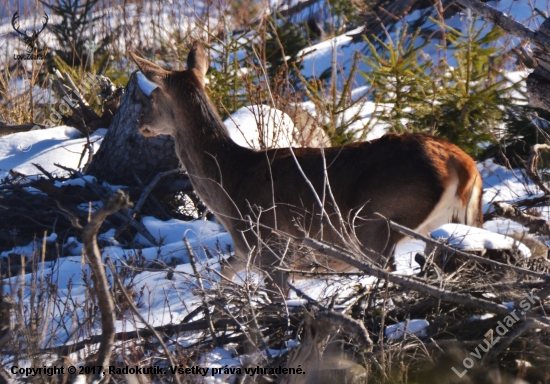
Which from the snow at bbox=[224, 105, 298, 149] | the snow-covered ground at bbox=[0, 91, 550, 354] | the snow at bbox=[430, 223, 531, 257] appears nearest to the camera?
the snow at bbox=[430, 223, 531, 257]

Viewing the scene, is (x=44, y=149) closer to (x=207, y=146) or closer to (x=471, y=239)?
(x=207, y=146)

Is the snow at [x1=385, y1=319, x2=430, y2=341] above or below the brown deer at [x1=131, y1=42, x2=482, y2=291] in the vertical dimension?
below

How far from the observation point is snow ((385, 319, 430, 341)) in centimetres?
367

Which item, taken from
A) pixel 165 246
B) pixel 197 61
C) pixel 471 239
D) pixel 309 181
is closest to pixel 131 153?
pixel 165 246

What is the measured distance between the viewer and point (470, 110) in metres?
7.74

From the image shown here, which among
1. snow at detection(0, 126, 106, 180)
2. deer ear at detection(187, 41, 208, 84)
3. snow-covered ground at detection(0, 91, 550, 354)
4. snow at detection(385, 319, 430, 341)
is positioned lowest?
snow at detection(385, 319, 430, 341)

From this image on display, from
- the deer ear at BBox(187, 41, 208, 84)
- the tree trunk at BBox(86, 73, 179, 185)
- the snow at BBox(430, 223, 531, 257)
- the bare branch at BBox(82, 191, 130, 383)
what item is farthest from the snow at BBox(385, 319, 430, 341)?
the tree trunk at BBox(86, 73, 179, 185)

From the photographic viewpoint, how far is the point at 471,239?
13.1 ft

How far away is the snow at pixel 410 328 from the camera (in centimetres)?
367

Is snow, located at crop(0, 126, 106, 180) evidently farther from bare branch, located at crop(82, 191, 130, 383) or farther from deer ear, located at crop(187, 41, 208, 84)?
bare branch, located at crop(82, 191, 130, 383)

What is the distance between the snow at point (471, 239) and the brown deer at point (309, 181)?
0.28 m

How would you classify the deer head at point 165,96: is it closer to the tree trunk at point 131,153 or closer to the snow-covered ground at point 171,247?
the snow-covered ground at point 171,247

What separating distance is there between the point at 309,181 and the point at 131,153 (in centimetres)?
358

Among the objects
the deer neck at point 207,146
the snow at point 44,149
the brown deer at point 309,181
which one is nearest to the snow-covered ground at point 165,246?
the snow at point 44,149
